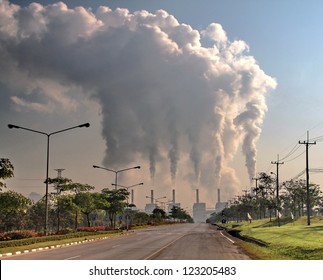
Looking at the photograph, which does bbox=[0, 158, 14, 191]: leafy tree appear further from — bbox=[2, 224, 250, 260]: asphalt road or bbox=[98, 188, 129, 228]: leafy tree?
bbox=[98, 188, 129, 228]: leafy tree

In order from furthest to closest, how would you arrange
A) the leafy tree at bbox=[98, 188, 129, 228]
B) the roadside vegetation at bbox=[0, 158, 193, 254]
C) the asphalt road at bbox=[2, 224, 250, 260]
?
the leafy tree at bbox=[98, 188, 129, 228] < the roadside vegetation at bbox=[0, 158, 193, 254] < the asphalt road at bbox=[2, 224, 250, 260]

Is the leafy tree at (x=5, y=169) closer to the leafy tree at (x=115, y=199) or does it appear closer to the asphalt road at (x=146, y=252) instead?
the asphalt road at (x=146, y=252)

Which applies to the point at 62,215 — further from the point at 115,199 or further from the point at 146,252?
the point at 146,252

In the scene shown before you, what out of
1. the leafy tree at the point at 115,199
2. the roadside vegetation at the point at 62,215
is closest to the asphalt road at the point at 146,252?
the roadside vegetation at the point at 62,215

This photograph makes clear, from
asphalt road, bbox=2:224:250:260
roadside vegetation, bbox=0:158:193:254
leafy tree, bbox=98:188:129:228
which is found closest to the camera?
asphalt road, bbox=2:224:250:260

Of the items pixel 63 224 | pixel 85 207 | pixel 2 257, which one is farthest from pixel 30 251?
pixel 63 224

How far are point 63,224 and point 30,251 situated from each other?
116 metres

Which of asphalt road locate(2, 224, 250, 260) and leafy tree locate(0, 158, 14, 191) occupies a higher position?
leafy tree locate(0, 158, 14, 191)

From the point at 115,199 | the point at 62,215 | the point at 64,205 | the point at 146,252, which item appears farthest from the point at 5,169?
the point at 62,215

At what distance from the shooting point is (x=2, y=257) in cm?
2780

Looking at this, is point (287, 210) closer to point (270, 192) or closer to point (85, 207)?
point (270, 192)

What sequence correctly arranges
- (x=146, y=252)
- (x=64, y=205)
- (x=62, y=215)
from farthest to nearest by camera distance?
(x=62, y=215) → (x=64, y=205) → (x=146, y=252)

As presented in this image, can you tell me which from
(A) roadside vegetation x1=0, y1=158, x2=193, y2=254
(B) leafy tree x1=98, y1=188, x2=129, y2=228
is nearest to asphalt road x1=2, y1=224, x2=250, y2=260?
(A) roadside vegetation x1=0, y1=158, x2=193, y2=254

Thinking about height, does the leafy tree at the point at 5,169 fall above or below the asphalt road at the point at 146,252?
above
